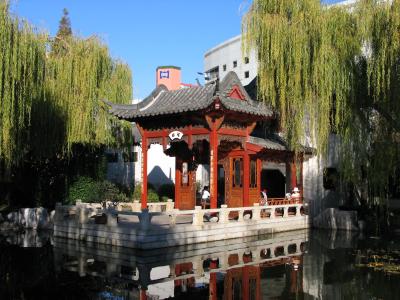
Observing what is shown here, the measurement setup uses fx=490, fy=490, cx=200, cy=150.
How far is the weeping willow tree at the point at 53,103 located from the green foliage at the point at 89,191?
49 cm

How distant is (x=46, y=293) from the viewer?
26.3 feet

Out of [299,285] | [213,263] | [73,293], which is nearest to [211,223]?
[213,263]

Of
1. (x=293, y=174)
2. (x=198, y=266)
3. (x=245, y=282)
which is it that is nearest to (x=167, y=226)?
(x=198, y=266)

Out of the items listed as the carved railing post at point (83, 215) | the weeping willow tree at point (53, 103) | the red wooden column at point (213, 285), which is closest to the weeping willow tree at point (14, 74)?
the weeping willow tree at point (53, 103)

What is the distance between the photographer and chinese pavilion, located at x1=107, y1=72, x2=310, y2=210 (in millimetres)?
14882

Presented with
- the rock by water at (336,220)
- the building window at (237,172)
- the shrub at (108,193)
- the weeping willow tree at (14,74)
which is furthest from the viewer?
the shrub at (108,193)

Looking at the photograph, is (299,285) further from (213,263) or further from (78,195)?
(78,195)

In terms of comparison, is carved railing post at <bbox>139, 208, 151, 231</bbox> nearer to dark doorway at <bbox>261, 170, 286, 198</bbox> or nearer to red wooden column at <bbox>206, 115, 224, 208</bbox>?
red wooden column at <bbox>206, 115, 224, 208</bbox>

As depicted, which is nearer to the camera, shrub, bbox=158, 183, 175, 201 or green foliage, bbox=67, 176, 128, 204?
green foliage, bbox=67, 176, 128, 204

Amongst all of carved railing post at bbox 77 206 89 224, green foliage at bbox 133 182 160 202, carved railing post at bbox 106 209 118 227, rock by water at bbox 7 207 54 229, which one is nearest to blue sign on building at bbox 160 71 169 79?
green foliage at bbox 133 182 160 202

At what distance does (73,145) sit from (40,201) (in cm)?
245

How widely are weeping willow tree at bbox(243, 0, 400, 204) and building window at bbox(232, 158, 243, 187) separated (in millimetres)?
1934

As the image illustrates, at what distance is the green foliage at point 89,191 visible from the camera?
61.6 ft

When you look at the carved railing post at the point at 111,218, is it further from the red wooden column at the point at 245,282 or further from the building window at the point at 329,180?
the building window at the point at 329,180
